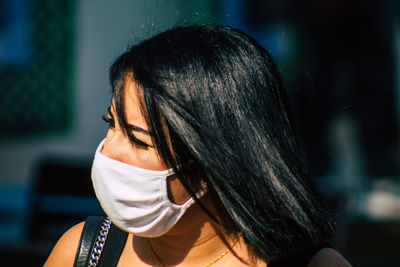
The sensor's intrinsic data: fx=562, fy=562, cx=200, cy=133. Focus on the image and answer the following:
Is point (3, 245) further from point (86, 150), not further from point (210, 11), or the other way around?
point (210, 11)

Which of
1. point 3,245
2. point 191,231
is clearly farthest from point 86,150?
point 191,231

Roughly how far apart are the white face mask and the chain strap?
123mm

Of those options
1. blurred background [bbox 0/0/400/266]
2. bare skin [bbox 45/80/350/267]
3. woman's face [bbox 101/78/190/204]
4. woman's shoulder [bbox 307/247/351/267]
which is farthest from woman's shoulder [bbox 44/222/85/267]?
blurred background [bbox 0/0/400/266]

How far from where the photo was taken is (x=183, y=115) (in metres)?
1.73

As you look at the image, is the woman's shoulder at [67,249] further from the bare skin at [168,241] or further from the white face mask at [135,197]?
the white face mask at [135,197]

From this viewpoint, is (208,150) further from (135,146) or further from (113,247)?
(113,247)

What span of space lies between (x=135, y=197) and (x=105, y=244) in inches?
10.1

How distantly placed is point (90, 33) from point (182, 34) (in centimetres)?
363

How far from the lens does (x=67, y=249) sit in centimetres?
202

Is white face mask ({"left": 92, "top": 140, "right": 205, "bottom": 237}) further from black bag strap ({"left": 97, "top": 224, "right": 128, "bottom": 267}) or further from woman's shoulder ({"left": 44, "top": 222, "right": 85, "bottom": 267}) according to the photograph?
woman's shoulder ({"left": 44, "top": 222, "right": 85, "bottom": 267})

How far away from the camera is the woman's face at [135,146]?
5.80ft

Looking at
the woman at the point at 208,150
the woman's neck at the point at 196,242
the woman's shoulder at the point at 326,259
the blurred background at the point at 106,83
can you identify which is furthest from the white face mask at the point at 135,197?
the blurred background at the point at 106,83

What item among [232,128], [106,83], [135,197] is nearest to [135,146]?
[135,197]

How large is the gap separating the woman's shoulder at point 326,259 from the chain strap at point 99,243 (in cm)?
69
